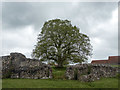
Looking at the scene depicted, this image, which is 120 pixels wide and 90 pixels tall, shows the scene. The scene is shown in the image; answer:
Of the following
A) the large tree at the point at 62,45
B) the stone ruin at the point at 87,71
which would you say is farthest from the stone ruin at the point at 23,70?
the large tree at the point at 62,45

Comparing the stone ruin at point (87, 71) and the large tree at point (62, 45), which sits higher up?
the large tree at point (62, 45)

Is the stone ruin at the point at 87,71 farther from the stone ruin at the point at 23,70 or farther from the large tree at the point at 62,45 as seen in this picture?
the large tree at the point at 62,45

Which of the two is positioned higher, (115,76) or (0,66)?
(0,66)

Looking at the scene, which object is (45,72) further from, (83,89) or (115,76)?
(115,76)

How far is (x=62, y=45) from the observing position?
3300cm

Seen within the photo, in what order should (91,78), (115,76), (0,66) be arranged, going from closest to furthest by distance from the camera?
1. (91,78)
2. (0,66)
3. (115,76)

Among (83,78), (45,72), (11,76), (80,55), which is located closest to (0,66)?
(11,76)

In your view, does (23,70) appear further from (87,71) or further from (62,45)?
(62,45)

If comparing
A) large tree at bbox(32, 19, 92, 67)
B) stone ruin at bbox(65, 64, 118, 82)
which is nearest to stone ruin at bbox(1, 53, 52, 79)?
stone ruin at bbox(65, 64, 118, 82)

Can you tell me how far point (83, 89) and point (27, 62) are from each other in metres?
10.9

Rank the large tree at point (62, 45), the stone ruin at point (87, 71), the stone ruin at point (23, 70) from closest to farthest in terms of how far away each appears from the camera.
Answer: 1. the stone ruin at point (87, 71)
2. the stone ruin at point (23, 70)
3. the large tree at point (62, 45)

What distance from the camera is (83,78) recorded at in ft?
51.0

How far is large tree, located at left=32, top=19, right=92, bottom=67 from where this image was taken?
31.8 metres

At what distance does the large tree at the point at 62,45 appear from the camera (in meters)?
31.8
